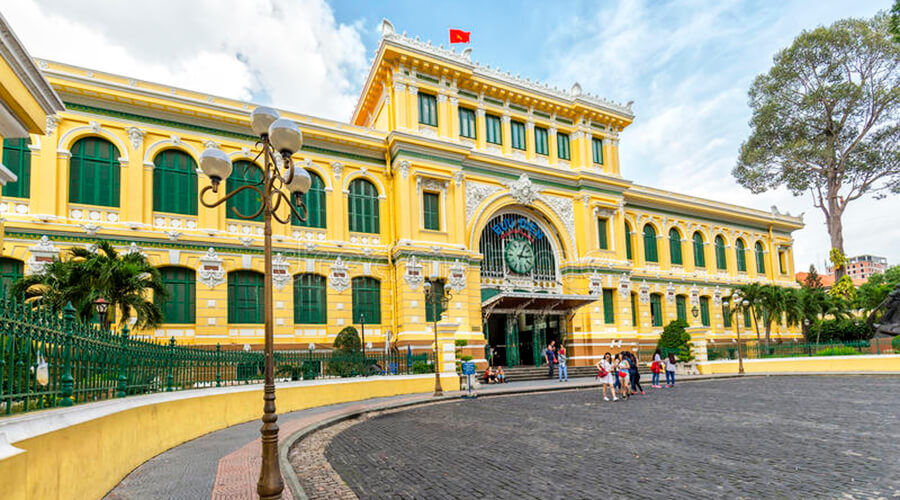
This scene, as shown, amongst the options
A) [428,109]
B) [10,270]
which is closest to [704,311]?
[428,109]

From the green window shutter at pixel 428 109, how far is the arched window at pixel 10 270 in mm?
17134

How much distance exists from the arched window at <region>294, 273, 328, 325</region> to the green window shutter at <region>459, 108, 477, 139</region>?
1078 centimetres

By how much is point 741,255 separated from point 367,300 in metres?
30.9

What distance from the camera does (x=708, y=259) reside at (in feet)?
126

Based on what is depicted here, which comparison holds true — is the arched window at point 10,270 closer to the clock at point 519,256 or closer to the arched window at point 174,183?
the arched window at point 174,183

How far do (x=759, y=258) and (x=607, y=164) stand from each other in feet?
60.5

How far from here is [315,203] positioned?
24.4 metres

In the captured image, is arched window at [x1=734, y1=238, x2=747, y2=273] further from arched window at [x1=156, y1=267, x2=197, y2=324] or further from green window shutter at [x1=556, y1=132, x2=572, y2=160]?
arched window at [x1=156, y1=267, x2=197, y2=324]

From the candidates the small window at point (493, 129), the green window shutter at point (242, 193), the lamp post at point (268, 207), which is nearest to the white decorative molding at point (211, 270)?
the green window shutter at point (242, 193)

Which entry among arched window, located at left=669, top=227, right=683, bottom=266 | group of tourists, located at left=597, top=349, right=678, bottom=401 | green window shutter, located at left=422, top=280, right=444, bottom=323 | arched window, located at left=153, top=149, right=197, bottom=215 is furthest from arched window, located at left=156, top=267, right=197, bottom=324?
arched window, located at left=669, top=227, right=683, bottom=266

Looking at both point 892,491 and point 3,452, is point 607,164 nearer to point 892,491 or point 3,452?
Answer: point 892,491

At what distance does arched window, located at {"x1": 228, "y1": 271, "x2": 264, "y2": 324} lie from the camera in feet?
72.2

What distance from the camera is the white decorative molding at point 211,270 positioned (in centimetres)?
2136

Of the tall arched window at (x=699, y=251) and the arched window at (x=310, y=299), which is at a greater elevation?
the tall arched window at (x=699, y=251)
